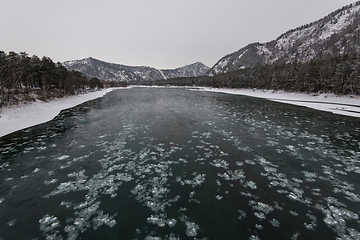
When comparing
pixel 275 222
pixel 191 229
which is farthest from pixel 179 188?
pixel 275 222

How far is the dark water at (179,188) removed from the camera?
19.7ft

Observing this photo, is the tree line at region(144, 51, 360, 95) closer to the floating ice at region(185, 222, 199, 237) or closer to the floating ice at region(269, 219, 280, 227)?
the floating ice at region(269, 219, 280, 227)

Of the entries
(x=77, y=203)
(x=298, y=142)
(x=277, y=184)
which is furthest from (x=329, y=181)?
(x=77, y=203)

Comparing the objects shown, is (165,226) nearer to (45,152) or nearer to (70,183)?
(70,183)

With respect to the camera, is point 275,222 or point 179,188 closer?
point 275,222

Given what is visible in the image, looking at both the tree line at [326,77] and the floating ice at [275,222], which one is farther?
the tree line at [326,77]

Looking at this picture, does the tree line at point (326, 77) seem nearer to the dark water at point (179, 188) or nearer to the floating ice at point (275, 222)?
the dark water at point (179, 188)

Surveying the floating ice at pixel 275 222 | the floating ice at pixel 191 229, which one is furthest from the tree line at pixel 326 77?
the floating ice at pixel 191 229

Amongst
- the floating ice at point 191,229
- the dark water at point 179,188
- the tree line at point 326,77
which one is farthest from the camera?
the tree line at point 326,77

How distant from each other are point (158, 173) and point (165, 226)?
3.96m

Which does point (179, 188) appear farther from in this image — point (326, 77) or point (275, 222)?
point (326, 77)

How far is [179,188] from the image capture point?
8.41 m

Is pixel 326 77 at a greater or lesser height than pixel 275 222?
greater

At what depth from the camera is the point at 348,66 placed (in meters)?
48.8
